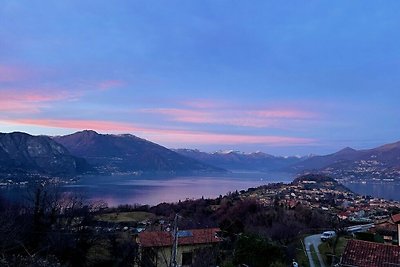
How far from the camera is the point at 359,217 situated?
120 ft

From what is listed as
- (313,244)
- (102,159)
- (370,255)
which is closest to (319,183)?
(313,244)

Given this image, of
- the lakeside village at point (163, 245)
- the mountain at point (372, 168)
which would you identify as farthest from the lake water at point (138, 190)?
the mountain at point (372, 168)

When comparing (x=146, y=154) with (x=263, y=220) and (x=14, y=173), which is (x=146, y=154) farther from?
(x=263, y=220)

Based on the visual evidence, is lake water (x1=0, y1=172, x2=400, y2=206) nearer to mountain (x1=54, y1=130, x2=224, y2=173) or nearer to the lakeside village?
the lakeside village

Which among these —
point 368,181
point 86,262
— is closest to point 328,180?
point 368,181

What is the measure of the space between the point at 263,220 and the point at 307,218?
6198mm

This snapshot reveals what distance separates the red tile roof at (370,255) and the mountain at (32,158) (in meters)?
68.1

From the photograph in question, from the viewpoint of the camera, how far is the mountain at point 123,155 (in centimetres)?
16655

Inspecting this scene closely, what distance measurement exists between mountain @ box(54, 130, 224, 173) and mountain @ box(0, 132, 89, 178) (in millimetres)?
42061

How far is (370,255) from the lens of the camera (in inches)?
408

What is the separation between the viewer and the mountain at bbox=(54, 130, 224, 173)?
167 m

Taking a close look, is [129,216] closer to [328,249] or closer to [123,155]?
[328,249]

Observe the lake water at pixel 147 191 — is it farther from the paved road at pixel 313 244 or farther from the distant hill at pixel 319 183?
the paved road at pixel 313 244

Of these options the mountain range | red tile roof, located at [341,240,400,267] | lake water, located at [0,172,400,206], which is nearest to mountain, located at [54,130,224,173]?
the mountain range
